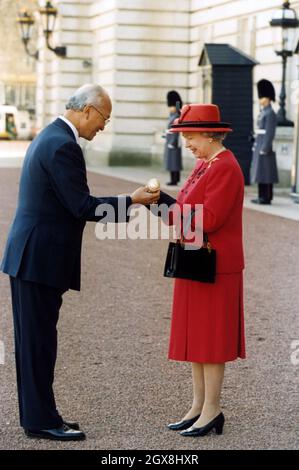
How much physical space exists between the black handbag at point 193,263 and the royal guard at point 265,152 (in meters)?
10.9

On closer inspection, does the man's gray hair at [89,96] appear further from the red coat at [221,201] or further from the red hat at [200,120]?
the red coat at [221,201]

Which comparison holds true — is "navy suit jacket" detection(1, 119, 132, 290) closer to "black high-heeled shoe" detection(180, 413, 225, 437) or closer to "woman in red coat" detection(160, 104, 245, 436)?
"woman in red coat" detection(160, 104, 245, 436)

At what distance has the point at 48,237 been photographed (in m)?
4.84

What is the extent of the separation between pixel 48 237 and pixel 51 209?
0.11 meters

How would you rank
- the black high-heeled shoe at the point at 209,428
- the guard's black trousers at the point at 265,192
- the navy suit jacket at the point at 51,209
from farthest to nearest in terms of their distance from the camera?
the guard's black trousers at the point at 265,192 → the black high-heeled shoe at the point at 209,428 → the navy suit jacket at the point at 51,209

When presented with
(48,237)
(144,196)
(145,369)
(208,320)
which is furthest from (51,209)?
(145,369)

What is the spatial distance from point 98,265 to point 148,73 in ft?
55.0

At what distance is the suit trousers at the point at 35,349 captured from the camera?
487cm

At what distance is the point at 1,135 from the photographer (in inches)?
1849

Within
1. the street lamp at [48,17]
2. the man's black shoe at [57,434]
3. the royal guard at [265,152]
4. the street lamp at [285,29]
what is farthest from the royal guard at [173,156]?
the man's black shoe at [57,434]

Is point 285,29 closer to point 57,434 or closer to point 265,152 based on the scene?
point 265,152

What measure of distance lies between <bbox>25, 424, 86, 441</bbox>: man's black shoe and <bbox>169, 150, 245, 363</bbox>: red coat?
519mm

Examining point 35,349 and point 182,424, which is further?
point 182,424
